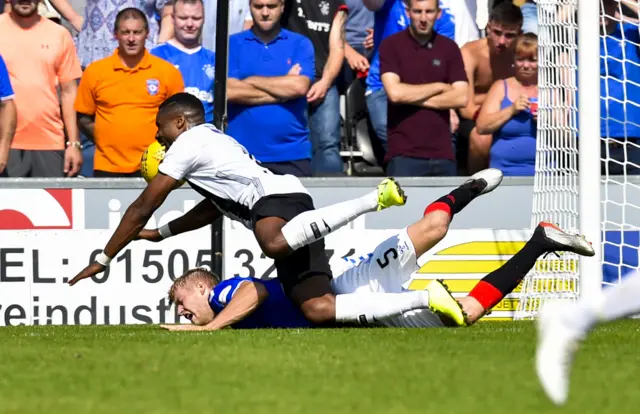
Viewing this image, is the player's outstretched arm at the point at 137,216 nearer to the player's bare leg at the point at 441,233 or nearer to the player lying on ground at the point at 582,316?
the player's bare leg at the point at 441,233

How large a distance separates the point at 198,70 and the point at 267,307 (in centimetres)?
380

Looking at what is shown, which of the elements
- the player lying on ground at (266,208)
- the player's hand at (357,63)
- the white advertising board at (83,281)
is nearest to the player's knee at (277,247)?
the player lying on ground at (266,208)

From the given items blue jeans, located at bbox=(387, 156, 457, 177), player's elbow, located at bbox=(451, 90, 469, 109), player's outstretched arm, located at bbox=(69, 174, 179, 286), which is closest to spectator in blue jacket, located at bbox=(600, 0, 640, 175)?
player's elbow, located at bbox=(451, 90, 469, 109)

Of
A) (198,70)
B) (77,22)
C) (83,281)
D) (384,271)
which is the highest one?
(77,22)

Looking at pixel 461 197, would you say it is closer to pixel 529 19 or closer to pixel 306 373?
pixel 306 373

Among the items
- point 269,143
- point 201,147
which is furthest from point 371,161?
point 201,147

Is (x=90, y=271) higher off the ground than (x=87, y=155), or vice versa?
(x=87, y=155)

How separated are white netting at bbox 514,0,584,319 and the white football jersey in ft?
9.33

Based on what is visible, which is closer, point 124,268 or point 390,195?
point 390,195

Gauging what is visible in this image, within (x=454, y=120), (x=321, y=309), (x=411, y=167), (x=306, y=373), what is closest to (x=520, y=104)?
(x=454, y=120)

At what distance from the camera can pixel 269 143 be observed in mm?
11484

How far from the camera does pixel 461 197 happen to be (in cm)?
852

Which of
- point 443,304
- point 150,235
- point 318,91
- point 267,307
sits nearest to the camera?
point 443,304

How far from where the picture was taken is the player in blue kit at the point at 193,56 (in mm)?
11602
